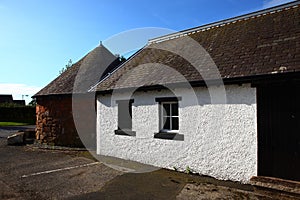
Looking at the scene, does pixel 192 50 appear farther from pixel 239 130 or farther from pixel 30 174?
pixel 30 174

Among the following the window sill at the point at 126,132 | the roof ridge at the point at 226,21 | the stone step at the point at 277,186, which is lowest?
the stone step at the point at 277,186

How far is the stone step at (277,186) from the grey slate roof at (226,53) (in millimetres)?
2705

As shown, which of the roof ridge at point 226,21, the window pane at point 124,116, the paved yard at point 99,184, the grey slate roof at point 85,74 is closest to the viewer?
the paved yard at point 99,184

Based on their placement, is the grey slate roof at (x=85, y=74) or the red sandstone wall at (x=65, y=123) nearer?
the red sandstone wall at (x=65, y=123)

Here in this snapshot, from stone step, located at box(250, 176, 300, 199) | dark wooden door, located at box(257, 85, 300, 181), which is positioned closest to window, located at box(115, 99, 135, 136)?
dark wooden door, located at box(257, 85, 300, 181)

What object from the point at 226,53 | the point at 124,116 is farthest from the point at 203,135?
the point at 124,116

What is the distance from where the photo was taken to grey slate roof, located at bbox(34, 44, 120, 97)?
14.0 metres

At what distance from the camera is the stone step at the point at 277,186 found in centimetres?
572

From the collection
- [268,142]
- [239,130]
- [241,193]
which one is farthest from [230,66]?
[241,193]

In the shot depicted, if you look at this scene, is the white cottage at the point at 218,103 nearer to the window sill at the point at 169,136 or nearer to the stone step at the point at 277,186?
the window sill at the point at 169,136

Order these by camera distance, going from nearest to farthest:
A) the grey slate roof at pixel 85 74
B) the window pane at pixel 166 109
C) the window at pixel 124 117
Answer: the window pane at pixel 166 109
the window at pixel 124 117
the grey slate roof at pixel 85 74

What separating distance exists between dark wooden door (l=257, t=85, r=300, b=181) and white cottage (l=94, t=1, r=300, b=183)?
0.07 feet

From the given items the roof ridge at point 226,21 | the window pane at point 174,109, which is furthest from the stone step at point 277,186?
the roof ridge at point 226,21

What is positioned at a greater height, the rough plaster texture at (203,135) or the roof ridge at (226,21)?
the roof ridge at (226,21)
